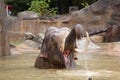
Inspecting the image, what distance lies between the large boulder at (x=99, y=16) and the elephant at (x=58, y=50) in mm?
15401

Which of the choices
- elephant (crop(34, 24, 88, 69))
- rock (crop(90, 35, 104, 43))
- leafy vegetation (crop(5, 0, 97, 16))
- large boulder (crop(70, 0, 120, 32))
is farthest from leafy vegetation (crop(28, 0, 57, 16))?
elephant (crop(34, 24, 88, 69))

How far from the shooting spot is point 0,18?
15.7 meters

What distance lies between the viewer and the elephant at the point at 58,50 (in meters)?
8.70

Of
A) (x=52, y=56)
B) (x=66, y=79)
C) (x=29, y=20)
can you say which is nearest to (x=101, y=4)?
(x=29, y=20)

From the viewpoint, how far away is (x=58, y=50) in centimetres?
924

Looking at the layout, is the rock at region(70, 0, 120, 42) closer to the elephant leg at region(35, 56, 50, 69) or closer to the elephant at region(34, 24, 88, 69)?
the elephant leg at region(35, 56, 50, 69)

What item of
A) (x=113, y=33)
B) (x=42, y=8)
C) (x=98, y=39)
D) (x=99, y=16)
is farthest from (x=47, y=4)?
(x=113, y=33)

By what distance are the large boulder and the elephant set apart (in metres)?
15.4

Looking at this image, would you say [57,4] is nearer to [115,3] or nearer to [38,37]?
[115,3]

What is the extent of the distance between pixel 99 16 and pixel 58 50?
16.6 m

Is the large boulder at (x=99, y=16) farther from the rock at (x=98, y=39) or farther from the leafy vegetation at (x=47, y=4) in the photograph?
the leafy vegetation at (x=47, y=4)

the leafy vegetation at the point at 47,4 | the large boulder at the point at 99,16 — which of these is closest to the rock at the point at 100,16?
the large boulder at the point at 99,16

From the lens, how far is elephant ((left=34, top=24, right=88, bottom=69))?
8.70 m

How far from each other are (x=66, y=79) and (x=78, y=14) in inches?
723
